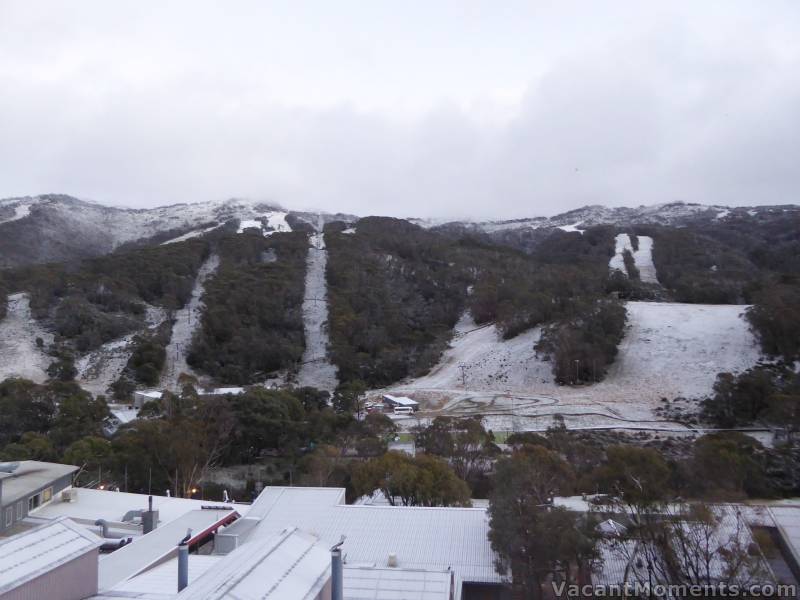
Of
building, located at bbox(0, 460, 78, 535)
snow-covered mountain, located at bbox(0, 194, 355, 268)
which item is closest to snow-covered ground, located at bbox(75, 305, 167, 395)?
building, located at bbox(0, 460, 78, 535)

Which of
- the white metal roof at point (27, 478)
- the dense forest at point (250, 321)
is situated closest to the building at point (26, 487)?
the white metal roof at point (27, 478)

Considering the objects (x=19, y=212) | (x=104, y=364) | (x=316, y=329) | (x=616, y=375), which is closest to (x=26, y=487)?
(x=104, y=364)

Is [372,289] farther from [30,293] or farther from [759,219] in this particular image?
[759,219]

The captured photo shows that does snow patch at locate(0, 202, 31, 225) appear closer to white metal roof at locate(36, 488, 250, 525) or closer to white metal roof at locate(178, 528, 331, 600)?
white metal roof at locate(36, 488, 250, 525)

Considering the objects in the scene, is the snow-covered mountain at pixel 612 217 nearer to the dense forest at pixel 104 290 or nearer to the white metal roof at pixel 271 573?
the dense forest at pixel 104 290

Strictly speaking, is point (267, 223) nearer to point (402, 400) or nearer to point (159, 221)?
point (159, 221)
